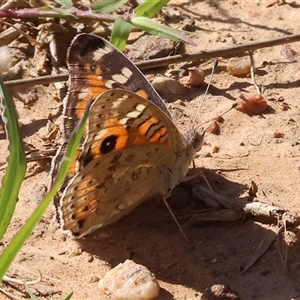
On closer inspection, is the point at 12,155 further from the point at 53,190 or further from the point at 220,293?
the point at 220,293

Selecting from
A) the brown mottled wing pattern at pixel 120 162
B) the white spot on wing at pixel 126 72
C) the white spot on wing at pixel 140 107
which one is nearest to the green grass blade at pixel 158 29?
the white spot on wing at pixel 126 72

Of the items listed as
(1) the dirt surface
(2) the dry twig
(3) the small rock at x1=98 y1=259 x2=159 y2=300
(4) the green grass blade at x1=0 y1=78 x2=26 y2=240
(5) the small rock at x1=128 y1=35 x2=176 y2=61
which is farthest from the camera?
(5) the small rock at x1=128 y1=35 x2=176 y2=61

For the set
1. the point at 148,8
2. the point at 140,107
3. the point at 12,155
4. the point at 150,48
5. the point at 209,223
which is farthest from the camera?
the point at 150,48

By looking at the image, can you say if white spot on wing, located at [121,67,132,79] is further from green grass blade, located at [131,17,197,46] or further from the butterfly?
green grass blade, located at [131,17,197,46]

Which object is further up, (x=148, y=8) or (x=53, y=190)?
(x=53, y=190)

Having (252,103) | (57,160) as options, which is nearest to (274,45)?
(252,103)

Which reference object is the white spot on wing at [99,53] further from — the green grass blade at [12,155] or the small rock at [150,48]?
the small rock at [150,48]

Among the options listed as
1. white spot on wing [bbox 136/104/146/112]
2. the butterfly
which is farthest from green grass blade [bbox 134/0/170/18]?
white spot on wing [bbox 136/104/146/112]

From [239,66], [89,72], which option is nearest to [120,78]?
[89,72]
